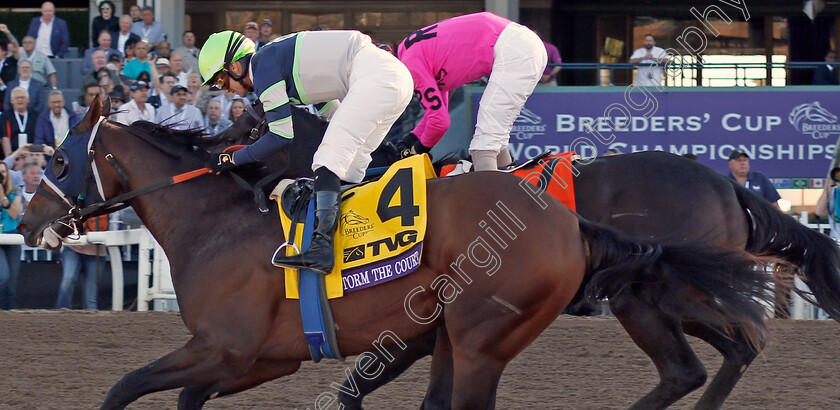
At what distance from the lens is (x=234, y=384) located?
3.70 metres

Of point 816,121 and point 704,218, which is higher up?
point 816,121

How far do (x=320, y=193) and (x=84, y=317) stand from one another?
377 centimetres

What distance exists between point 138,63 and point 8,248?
2563mm

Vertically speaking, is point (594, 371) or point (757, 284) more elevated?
point (757, 284)

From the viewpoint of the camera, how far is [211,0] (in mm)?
13281

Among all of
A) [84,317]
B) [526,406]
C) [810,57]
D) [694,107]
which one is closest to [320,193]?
[526,406]

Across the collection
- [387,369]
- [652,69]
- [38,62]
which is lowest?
[387,369]

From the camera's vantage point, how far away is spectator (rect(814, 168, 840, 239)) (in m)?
7.12

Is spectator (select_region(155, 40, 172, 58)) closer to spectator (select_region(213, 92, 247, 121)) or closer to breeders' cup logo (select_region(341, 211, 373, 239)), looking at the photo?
spectator (select_region(213, 92, 247, 121))

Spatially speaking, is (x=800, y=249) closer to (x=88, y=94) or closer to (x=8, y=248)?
(x=8, y=248)

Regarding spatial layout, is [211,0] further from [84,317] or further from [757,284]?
[757,284]

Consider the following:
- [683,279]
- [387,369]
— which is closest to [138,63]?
[387,369]

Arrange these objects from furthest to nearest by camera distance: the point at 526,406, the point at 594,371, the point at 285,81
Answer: the point at 594,371, the point at 526,406, the point at 285,81

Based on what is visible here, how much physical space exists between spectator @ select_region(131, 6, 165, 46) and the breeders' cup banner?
358 centimetres
